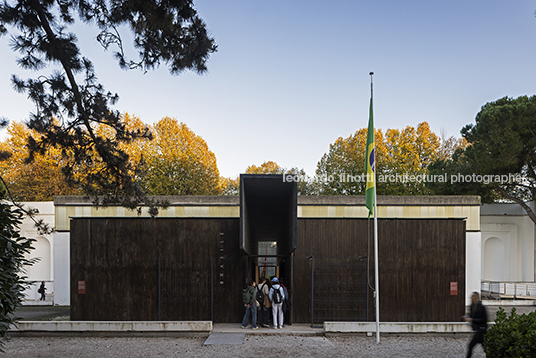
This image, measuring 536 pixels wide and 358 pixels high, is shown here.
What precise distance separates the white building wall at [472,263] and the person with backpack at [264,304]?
1201 cm

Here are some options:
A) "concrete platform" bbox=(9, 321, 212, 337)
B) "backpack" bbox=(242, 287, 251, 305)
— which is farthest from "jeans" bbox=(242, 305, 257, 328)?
"concrete platform" bbox=(9, 321, 212, 337)

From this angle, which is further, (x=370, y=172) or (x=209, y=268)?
(x=209, y=268)

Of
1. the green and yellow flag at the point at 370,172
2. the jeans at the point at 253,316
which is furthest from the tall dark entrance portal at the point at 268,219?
the green and yellow flag at the point at 370,172

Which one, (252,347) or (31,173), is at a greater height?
(31,173)

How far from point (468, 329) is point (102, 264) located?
11.6 metres

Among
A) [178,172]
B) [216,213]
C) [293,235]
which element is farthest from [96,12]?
[178,172]

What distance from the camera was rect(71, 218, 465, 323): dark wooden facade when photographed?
14.3 meters

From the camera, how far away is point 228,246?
1493cm

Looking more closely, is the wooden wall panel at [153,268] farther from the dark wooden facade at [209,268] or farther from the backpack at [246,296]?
the backpack at [246,296]

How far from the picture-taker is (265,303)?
45.7 ft

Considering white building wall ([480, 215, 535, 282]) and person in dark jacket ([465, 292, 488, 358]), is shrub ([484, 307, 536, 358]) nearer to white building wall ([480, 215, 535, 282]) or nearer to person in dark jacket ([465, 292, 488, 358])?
person in dark jacket ([465, 292, 488, 358])

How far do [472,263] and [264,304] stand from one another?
41.2 ft

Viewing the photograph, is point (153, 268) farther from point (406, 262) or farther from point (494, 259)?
point (494, 259)

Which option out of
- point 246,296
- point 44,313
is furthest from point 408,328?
point 44,313
